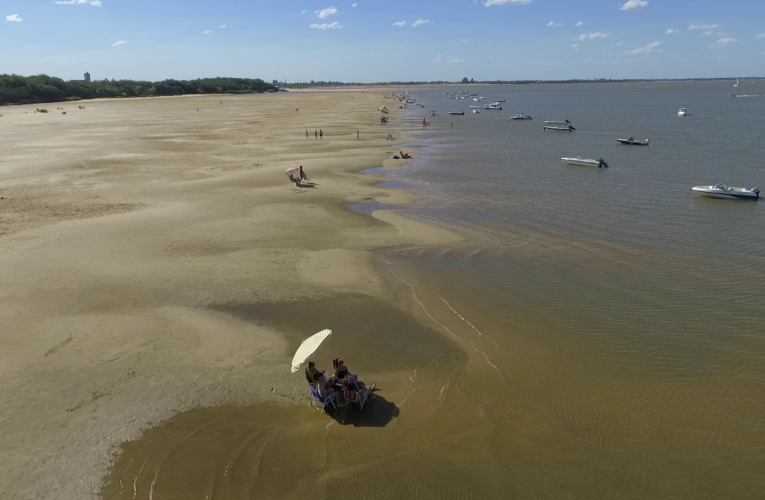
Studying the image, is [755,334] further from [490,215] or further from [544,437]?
[490,215]

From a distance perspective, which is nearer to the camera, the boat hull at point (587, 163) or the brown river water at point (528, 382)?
the brown river water at point (528, 382)

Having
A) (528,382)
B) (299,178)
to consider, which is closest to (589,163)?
(299,178)

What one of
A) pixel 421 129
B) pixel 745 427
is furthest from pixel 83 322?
pixel 421 129

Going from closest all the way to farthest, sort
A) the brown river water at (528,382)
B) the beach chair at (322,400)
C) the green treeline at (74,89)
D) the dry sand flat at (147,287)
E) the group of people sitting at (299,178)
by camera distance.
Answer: the brown river water at (528,382), the dry sand flat at (147,287), the beach chair at (322,400), the group of people sitting at (299,178), the green treeline at (74,89)

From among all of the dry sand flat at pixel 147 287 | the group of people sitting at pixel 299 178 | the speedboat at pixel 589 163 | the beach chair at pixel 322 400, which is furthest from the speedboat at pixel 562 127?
the beach chair at pixel 322 400

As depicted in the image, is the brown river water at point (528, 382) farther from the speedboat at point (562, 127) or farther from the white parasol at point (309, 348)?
the speedboat at point (562, 127)

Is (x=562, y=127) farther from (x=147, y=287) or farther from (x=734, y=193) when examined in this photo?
(x=147, y=287)
